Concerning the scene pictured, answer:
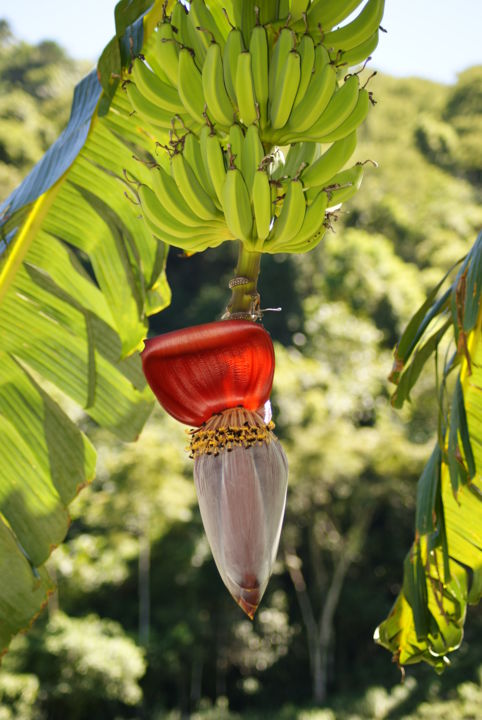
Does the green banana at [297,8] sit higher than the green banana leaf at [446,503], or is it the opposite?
the green banana at [297,8]

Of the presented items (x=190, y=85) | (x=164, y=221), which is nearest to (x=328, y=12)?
(x=190, y=85)

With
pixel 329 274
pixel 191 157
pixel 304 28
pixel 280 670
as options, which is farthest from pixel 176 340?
pixel 329 274

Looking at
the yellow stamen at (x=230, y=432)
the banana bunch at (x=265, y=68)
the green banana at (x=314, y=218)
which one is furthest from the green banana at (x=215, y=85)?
the yellow stamen at (x=230, y=432)

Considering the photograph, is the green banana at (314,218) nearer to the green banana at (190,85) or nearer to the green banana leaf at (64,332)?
the green banana at (190,85)

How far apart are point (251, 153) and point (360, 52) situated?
20 centimetres

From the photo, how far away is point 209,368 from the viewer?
0.59m

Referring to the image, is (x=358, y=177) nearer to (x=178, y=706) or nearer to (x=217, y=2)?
(x=217, y=2)

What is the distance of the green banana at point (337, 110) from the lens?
66cm

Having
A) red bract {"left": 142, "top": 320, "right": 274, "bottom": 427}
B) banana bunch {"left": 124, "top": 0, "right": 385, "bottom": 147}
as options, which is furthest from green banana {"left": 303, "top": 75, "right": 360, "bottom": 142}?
red bract {"left": 142, "top": 320, "right": 274, "bottom": 427}

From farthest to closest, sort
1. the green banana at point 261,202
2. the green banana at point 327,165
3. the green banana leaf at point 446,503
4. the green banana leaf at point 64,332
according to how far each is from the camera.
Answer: the green banana leaf at point 64,332 → the green banana leaf at point 446,503 → the green banana at point 327,165 → the green banana at point 261,202

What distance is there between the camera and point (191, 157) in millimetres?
659

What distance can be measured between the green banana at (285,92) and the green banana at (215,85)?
39 mm

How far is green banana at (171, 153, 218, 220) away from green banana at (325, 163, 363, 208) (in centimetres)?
11

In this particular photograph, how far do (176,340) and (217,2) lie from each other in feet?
1.11
